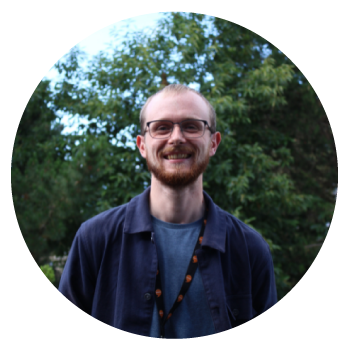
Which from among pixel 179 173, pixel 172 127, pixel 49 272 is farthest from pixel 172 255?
pixel 49 272

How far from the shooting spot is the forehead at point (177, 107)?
1.49 metres

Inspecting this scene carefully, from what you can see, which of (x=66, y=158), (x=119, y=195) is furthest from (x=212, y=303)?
(x=66, y=158)

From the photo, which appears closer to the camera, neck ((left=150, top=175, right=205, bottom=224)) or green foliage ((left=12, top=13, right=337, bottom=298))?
neck ((left=150, top=175, right=205, bottom=224))

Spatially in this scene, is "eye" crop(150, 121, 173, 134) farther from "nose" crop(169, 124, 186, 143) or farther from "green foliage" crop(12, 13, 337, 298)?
"green foliage" crop(12, 13, 337, 298)

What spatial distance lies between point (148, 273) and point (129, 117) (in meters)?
2.06

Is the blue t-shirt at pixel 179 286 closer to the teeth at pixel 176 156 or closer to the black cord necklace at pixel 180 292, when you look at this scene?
the black cord necklace at pixel 180 292

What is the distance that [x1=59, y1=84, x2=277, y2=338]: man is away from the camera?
1.37 m

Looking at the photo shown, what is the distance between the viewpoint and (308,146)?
14.2 ft

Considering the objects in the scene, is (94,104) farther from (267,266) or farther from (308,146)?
(308,146)

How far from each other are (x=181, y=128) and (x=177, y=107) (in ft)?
0.32

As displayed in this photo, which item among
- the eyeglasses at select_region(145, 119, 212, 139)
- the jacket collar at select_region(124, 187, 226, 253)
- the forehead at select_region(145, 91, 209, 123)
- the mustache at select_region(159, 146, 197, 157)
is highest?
the forehead at select_region(145, 91, 209, 123)

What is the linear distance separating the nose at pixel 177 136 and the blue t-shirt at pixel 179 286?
37cm

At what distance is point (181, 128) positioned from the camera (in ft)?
4.84

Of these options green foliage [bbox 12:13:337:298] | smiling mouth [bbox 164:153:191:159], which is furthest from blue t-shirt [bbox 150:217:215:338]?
green foliage [bbox 12:13:337:298]
